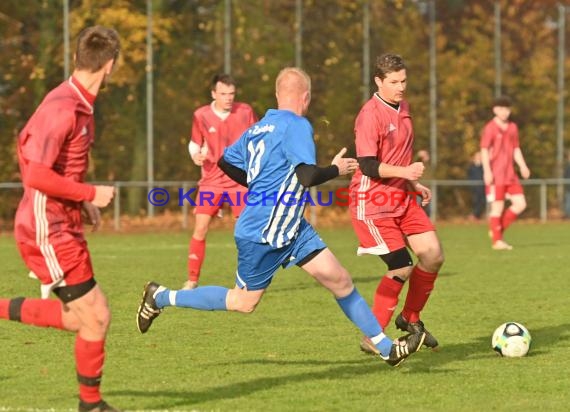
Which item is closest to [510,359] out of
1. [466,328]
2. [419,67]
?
[466,328]

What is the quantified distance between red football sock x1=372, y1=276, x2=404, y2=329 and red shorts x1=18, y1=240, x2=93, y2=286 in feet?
9.73

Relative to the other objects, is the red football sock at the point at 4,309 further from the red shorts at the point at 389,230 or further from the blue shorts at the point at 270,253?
the red shorts at the point at 389,230

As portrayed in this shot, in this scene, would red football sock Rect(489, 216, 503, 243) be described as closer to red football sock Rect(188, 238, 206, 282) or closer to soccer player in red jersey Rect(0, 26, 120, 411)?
red football sock Rect(188, 238, 206, 282)

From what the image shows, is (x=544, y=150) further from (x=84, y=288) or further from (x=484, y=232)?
(x=84, y=288)

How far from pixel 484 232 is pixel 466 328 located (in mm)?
15079

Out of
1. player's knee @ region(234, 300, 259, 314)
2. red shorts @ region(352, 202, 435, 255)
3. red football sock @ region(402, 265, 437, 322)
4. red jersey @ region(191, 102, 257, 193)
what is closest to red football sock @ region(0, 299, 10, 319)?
player's knee @ region(234, 300, 259, 314)

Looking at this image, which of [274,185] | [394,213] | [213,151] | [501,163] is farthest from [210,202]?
[501,163]

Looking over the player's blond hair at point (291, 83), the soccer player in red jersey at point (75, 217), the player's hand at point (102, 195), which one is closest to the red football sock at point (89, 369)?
the soccer player in red jersey at point (75, 217)

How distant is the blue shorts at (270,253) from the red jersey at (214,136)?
5396 millimetres

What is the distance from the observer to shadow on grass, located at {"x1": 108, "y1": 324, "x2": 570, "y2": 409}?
23.0 feet

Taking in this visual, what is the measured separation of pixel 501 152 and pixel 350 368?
36.3 ft

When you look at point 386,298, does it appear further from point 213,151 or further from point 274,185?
point 213,151

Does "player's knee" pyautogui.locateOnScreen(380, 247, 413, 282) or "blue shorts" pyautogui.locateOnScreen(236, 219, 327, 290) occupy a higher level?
"blue shorts" pyautogui.locateOnScreen(236, 219, 327, 290)

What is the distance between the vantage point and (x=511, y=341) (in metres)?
8.40
